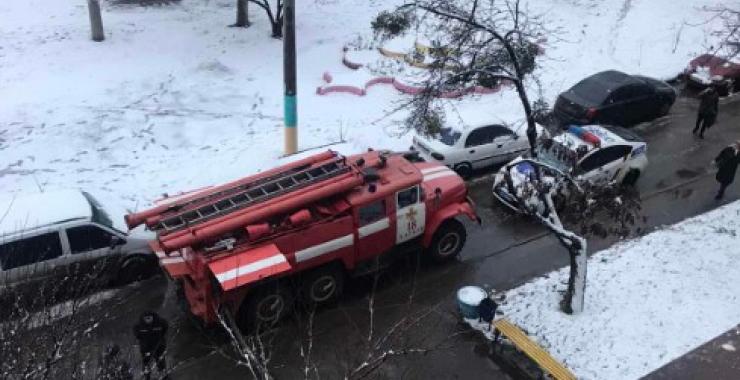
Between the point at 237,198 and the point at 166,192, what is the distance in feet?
14.4

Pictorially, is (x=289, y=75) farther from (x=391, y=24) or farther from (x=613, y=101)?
(x=613, y=101)

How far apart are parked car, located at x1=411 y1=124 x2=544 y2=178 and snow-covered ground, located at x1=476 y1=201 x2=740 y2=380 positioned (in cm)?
375

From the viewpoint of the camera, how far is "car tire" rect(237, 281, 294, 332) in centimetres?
1048

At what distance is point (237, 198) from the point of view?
10594 mm

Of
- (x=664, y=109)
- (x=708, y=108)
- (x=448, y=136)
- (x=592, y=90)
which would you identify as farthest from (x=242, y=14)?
(x=708, y=108)

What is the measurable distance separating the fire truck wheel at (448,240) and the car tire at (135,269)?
17.6 ft

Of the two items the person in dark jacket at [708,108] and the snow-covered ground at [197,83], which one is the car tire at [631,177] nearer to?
the person in dark jacket at [708,108]

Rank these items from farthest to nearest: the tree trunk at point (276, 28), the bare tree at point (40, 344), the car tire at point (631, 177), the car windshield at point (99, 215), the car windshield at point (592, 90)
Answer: the tree trunk at point (276, 28) < the car windshield at point (592, 90) < the car tire at point (631, 177) < the car windshield at point (99, 215) < the bare tree at point (40, 344)

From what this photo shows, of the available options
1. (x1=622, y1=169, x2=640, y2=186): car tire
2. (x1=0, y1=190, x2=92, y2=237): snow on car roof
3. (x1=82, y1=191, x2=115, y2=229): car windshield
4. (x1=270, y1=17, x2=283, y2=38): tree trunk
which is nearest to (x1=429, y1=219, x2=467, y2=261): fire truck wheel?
(x1=622, y1=169, x2=640, y2=186): car tire

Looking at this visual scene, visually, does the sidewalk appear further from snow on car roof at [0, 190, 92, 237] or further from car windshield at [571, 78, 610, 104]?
snow on car roof at [0, 190, 92, 237]

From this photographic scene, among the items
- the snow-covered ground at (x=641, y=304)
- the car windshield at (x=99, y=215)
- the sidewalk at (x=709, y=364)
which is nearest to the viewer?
the sidewalk at (x=709, y=364)

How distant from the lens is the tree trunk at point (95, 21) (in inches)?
802

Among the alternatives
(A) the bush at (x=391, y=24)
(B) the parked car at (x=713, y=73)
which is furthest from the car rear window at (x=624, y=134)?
(A) the bush at (x=391, y=24)

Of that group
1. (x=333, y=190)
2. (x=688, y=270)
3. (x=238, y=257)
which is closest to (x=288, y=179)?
(x=333, y=190)
